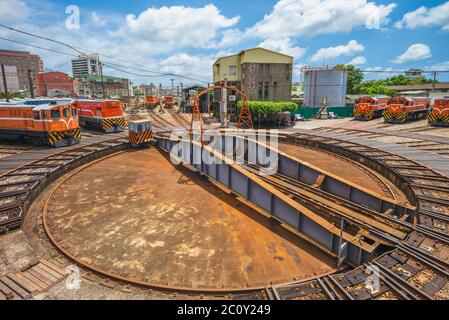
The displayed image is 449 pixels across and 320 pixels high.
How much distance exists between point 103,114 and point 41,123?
28.0 ft

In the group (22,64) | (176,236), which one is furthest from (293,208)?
(22,64)

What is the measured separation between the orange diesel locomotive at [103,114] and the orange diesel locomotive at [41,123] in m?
6.29

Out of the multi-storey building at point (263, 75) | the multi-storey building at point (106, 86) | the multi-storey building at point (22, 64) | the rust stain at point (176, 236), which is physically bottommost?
the rust stain at point (176, 236)

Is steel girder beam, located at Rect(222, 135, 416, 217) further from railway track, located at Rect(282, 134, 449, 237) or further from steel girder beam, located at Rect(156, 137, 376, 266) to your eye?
steel girder beam, located at Rect(156, 137, 376, 266)

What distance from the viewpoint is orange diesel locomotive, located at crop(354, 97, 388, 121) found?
3656 centimetres

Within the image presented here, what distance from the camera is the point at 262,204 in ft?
34.4

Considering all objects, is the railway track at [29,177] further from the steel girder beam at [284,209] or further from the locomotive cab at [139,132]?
the steel girder beam at [284,209]

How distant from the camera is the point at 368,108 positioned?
120ft

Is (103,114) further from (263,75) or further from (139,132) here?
(263,75)

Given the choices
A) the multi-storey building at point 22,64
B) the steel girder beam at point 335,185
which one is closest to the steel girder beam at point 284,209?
the steel girder beam at point 335,185

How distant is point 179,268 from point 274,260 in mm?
2799

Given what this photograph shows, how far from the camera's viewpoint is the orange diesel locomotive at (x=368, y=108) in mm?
36562
